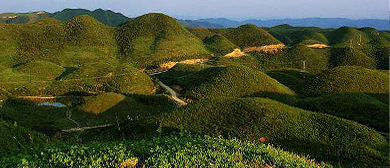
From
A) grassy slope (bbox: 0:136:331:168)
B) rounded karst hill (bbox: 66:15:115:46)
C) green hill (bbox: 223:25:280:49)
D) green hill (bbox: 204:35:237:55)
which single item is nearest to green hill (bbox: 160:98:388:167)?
grassy slope (bbox: 0:136:331:168)

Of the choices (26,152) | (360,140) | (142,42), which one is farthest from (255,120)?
(142,42)

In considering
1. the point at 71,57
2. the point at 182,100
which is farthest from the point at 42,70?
the point at 182,100

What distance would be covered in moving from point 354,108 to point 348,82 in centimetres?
1686

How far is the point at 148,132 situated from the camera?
22609 mm

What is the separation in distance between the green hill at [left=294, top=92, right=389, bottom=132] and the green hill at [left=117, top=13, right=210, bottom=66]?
168 feet

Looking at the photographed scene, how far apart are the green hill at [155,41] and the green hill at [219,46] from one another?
2754 millimetres

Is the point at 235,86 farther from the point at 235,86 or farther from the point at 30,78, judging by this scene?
the point at 30,78

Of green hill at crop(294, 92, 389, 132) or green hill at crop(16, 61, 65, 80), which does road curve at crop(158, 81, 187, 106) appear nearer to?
Answer: green hill at crop(294, 92, 389, 132)

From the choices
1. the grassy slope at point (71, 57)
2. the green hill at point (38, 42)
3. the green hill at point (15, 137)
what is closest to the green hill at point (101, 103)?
the grassy slope at point (71, 57)

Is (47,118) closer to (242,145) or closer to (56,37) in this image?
(242,145)

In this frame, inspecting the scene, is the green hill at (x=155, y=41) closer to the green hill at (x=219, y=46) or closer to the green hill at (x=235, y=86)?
the green hill at (x=219, y=46)

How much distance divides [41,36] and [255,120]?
8171cm

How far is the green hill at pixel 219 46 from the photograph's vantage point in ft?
315

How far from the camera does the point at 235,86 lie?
49.9 m
